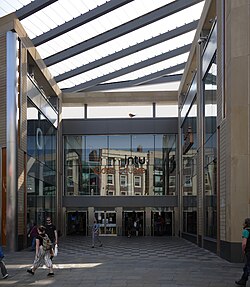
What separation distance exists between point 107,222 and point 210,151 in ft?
57.6

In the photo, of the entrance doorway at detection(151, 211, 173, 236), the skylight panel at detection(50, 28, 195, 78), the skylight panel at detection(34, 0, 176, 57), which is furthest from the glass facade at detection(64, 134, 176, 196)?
the skylight panel at detection(34, 0, 176, 57)

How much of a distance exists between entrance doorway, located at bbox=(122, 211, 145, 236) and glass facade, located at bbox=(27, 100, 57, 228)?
5.58 metres

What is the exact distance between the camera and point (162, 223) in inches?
1502

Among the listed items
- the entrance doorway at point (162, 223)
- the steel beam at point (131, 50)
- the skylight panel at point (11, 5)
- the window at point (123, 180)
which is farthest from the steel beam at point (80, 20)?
the entrance doorway at point (162, 223)

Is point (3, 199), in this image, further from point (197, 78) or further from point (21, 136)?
point (197, 78)

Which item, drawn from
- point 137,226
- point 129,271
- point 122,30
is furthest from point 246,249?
point 137,226

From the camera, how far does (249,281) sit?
1273 cm

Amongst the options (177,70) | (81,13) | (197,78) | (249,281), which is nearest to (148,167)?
(177,70)

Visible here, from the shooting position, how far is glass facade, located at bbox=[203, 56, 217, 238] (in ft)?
68.8

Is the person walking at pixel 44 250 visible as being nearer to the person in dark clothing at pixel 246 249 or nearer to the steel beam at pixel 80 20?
the person in dark clothing at pixel 246 249

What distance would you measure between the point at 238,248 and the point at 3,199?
34.6 ft

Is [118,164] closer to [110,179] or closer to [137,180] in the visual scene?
[110,179]

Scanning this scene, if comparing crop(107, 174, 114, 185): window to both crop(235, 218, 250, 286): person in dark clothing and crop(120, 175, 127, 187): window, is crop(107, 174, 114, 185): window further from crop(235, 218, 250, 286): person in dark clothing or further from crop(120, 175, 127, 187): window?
crop(235, 218, 250, 286): person in dark clothing

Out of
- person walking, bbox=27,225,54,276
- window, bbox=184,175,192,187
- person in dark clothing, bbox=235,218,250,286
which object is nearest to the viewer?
person in dark clothing, bbox=235,218,250,286
